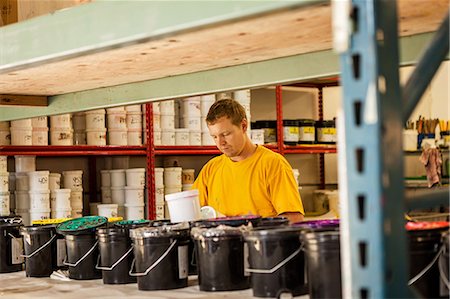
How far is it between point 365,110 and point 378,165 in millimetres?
84

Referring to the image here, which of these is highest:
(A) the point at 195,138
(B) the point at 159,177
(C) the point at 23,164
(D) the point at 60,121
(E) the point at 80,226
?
(D) the point at 60,121

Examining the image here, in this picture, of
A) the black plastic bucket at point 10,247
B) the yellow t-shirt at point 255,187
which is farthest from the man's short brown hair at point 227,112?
the black plastic bucket at point 10,247

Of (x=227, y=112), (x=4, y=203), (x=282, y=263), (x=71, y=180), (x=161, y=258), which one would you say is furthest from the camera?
(x=71, y=180)

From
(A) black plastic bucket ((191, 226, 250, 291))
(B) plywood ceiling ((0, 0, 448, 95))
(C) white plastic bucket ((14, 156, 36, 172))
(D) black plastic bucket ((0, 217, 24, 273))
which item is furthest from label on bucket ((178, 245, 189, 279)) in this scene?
(C) white plastic bucket ((14, 156, 36, 172))

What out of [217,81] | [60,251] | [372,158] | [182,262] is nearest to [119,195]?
[60,251]

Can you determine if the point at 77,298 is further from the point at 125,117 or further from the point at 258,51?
the point at 125,117

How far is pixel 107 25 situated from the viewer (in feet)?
5.10

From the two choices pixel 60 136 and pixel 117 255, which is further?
pixel 60 136

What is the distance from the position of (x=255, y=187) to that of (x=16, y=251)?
1121 millimetres

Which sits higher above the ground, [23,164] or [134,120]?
[134,120]

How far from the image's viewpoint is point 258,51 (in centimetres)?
193

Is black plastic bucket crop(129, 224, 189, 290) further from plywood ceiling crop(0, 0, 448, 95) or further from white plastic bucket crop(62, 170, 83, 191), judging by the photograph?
white plastic bucket crop(62, 170, 83, 191)

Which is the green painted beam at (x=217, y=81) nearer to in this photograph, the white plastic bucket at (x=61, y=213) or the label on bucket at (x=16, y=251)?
the label on bucket at (x=16, y=251)

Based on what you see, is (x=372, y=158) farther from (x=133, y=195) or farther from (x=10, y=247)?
(x=133, y=195)
